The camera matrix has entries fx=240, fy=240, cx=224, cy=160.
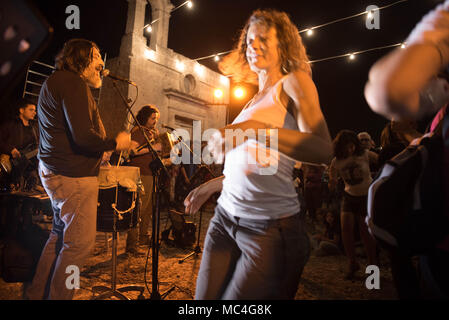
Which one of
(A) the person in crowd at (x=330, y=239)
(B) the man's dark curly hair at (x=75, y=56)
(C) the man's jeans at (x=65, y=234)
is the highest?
(B) the man's dark curly hair at (x=75, y=56)

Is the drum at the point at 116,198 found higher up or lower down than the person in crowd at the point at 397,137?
lower down

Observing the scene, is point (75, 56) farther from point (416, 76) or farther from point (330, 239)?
point (330, 239)

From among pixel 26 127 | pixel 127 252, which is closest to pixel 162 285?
pixel 127 252

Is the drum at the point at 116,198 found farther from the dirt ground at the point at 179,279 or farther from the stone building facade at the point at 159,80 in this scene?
the stone building facade at the point at 159,80

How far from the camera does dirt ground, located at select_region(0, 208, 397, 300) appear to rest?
2978 mm

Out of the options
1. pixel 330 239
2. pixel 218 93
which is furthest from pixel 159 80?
pixel 330 239

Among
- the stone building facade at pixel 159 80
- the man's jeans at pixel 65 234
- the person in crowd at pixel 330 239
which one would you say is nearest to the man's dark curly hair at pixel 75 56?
the man's jeans at pixel 65 234

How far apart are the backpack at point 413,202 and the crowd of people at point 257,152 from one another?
43mm

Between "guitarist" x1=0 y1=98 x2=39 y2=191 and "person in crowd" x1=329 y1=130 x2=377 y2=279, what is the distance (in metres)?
5.53

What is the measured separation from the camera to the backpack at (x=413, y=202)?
2.59 ft

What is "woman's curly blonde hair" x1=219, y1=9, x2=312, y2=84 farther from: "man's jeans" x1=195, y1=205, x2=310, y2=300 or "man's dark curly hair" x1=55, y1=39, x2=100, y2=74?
"man's dark curly hair" x1=55, y1=39, x2=100, y2=74

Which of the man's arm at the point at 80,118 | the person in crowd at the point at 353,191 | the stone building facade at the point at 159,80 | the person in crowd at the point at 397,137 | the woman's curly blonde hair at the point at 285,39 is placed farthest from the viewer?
the stone building facade at the point at 159,80

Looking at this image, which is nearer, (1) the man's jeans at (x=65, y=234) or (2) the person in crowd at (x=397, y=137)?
(1) the man's jeans at (x=65, y=234)

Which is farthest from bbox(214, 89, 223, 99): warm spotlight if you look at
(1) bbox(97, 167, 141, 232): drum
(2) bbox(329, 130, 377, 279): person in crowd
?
(1) bbox(97, 167, 141, 232): drum
